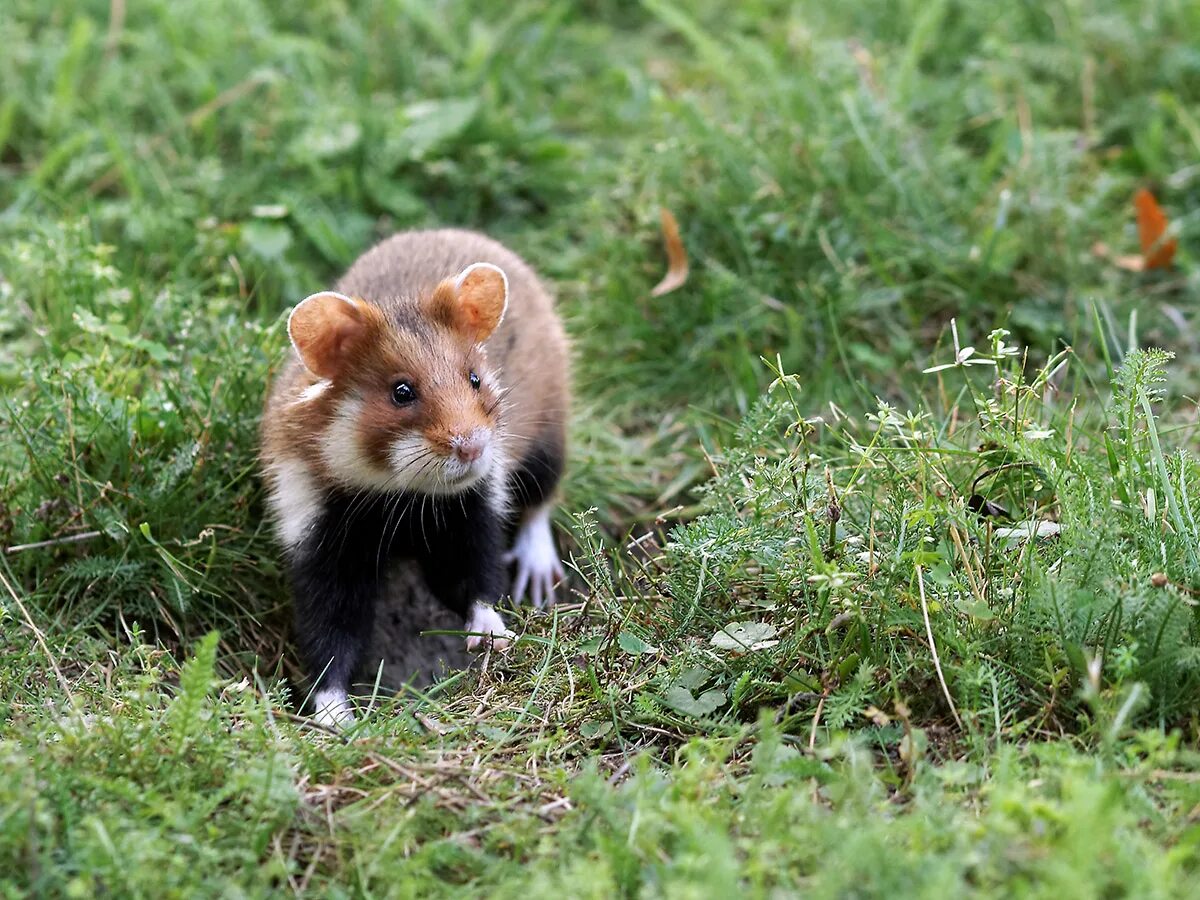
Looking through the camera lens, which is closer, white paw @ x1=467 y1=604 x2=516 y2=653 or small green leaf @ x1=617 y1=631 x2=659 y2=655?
small green leaf @ x1=617 y1=631 x2=659 y2=655

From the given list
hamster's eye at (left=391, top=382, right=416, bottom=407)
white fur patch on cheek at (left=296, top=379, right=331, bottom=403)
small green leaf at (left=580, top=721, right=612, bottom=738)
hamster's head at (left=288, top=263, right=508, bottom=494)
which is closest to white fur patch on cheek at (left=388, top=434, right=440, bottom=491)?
hamster's head at (left=288, top=263, right=508, bottom=494)

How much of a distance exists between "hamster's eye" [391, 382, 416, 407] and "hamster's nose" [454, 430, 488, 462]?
28 cm

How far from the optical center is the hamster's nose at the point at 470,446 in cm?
447

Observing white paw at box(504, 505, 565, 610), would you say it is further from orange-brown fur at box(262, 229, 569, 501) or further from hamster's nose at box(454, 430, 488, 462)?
hamster's nose at box(454, 430, 488, 462)

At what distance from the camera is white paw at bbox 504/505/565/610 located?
5980mm

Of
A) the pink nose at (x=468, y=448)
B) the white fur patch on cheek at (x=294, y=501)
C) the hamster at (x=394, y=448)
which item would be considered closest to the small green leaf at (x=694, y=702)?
the hamster at (x=394, y=448)

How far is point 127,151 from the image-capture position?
23.6ft

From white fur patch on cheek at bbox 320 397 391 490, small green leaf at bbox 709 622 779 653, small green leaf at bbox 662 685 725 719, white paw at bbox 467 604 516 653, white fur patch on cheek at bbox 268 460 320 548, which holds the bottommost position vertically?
white paw at bbox 467 604 516 653

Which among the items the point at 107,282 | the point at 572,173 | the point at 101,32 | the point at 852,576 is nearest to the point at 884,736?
the point at 852,576

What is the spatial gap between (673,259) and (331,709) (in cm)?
296

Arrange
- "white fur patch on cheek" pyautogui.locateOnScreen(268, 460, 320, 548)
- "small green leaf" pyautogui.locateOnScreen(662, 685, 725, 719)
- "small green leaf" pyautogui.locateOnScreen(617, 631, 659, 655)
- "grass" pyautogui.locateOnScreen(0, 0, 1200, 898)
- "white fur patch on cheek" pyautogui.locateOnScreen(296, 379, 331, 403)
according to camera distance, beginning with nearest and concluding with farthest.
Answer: "grass" pyautogui.locateOnScreen(0, 0, 1200, 898)
"small green leaf" pyautogui.locateOnScreen(662, 685, 725, 719)
"small green leaf" pyautogui.locateOnScreen(617, 631, 659, 655)
"white fur patch on cheek" pyautogui.locateOnScreen(296, 379, 331, 403)
"white fur patch on cheek" pyautogui.locateOnScreen(268, 460, 320, 548)

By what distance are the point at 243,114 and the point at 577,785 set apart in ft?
16.9

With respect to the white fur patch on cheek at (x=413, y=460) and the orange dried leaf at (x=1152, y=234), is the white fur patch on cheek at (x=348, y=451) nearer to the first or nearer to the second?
the white fur patch on cheek at (x=413, y=460)

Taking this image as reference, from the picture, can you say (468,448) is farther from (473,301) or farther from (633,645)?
(633,645)
